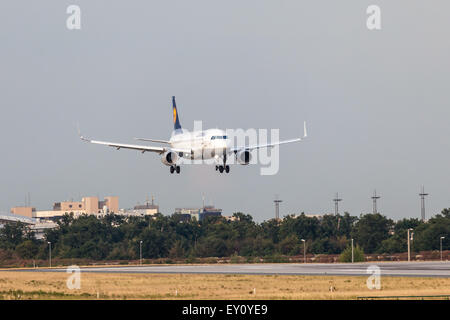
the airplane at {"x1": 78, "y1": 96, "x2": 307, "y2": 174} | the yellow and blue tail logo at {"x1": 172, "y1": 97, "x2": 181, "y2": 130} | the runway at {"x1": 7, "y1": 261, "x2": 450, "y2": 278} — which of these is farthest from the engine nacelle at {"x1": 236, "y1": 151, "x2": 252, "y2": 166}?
the yellow and blue tail logo at {"x1": 172, "y1": 97, "x2": 181, "y2": 130}

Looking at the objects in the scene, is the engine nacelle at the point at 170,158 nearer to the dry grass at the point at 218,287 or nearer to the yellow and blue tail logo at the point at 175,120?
the dry grass at the point at 218,287

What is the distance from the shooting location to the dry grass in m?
94.2

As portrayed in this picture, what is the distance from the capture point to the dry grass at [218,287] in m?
94.2

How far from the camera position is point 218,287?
10806cm

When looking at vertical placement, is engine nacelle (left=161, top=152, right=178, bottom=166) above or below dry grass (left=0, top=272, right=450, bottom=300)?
above

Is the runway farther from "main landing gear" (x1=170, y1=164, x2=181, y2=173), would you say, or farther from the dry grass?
"main landing gear" (x1=170, y1=164, x2=181, y2=173)

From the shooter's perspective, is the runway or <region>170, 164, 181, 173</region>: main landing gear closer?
<region>170, 164, 181, 173</region>: main landing gear

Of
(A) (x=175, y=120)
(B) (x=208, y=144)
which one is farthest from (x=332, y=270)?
(B) (x=208, y=144)

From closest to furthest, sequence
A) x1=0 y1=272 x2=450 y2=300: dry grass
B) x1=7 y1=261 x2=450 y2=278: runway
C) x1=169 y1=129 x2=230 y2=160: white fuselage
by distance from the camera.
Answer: x1=0 y1=272 x2=450 y2=300: dry grass
x1=169 y1=129 x2=230 y2=160: white fuselage
x1=7 y1=261 x2=450 y2=278: runway

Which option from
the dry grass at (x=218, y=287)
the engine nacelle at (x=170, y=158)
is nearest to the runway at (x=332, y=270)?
the dry grass at (x=218, y=287)

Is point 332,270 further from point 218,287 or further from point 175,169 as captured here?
point 218,287
